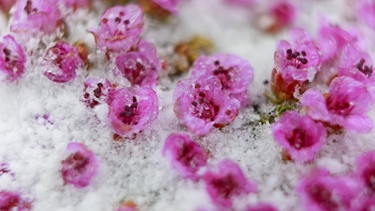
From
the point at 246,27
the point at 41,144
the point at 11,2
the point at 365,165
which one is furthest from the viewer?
the point at 246,27

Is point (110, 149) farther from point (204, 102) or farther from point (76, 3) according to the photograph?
point (76, 3)

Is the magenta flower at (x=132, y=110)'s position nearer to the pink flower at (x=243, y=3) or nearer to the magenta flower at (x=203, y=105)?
the magenta flower at (x=203, y=105)

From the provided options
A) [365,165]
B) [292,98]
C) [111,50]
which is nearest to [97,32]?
[111,50]

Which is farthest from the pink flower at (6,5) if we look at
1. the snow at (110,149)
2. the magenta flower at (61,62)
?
the magenta flower at (61,62)

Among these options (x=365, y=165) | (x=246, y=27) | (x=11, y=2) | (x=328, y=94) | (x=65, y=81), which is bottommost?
Answer: (x=365, y=165)

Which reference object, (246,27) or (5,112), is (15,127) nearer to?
(5,112)

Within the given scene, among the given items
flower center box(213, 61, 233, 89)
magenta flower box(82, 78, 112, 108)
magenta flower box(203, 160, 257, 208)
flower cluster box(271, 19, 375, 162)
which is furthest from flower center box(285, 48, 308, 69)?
magenta flower box(82, 78, 112, 108)
